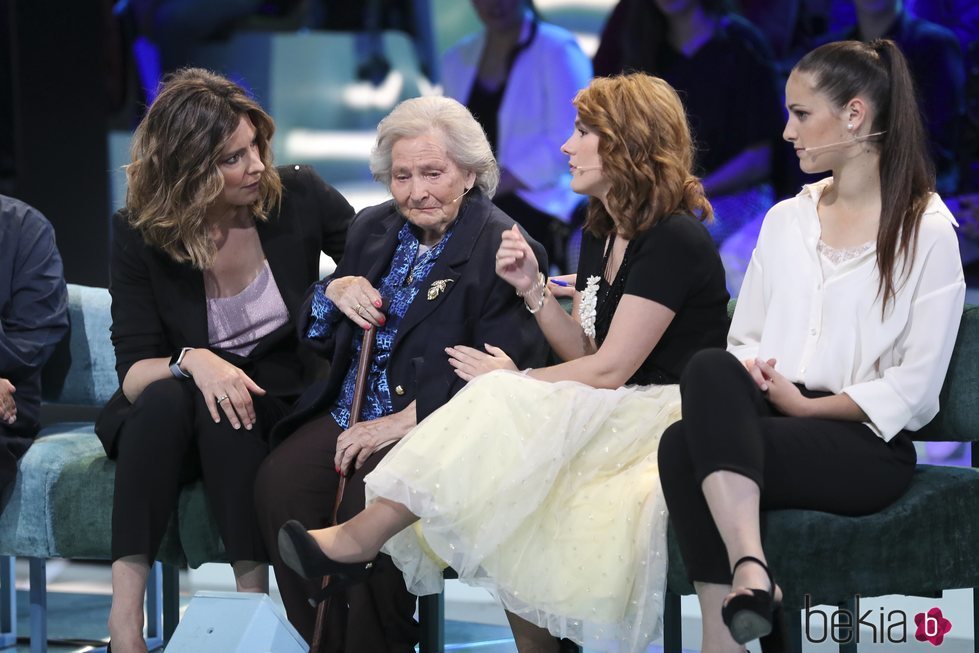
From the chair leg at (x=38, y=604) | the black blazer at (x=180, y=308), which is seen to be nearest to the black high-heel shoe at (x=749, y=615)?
the black blazer at (x=180, y=308)

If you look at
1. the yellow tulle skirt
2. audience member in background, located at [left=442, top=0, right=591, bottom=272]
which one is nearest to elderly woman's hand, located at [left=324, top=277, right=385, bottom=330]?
the yellow tulle skirt

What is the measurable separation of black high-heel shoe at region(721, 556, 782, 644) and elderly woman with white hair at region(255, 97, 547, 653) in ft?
3.06

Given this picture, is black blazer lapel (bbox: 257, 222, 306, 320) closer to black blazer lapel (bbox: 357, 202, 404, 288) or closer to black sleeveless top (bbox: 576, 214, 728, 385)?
black blazer lapel (bbox: 357, 202, 404, 288)

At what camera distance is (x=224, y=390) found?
3.11 m

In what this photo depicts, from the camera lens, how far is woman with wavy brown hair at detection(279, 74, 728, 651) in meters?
2.59

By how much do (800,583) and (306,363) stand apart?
153 cm

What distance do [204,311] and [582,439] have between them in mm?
1231

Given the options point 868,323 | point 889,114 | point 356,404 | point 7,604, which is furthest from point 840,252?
point 7,604

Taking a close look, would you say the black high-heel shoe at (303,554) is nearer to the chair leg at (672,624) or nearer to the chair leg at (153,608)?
the chair leg at (672,624)

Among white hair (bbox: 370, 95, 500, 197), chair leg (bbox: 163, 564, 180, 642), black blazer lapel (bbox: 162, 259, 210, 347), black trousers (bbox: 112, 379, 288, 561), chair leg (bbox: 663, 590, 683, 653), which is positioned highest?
white hair (bbox: 370, 95, 500, 197)

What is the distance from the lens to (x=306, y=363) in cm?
348

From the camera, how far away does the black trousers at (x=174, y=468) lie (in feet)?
9.95

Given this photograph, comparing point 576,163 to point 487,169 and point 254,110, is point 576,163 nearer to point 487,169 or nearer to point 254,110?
point 487,169

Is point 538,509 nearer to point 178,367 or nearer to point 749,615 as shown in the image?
point 749,615
